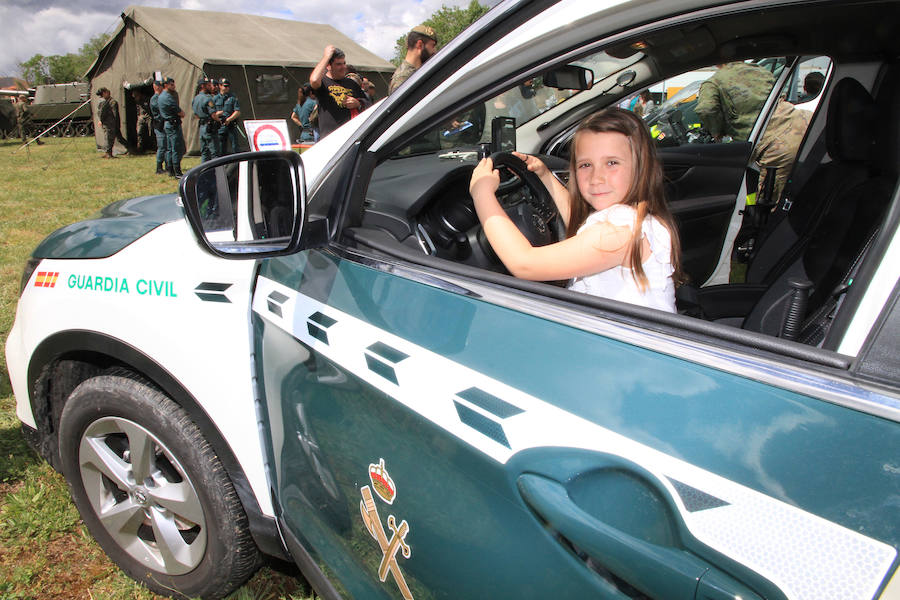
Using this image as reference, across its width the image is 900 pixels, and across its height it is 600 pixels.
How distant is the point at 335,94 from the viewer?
6.47m

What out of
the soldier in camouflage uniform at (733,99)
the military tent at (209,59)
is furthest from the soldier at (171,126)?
the soldier in camouflage uniform at (733,99)

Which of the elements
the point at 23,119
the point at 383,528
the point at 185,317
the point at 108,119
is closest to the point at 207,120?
the point at 108,119

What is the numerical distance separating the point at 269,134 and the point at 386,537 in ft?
7.46

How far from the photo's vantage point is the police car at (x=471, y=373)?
0.71 meters

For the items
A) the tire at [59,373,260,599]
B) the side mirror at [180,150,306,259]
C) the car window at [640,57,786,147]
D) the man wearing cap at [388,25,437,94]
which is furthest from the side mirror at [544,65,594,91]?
the man wearing cap at [388,25,437,94]

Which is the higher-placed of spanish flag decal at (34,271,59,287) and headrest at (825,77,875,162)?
headrest at (825,77,875,162)

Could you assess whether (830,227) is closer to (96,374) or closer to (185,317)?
(185,317)

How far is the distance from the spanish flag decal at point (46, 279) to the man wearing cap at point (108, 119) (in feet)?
51.6

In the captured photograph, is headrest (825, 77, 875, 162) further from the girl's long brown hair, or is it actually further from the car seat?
the girl's long brown hair

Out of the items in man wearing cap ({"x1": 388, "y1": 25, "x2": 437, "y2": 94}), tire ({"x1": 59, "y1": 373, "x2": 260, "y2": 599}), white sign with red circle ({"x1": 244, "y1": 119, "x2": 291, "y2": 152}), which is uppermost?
man wearing cap ({"x1": 388, "y1": 25, "x2": 437, "y2": 94})

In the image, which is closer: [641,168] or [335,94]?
[641,168]

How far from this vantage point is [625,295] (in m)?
1.33

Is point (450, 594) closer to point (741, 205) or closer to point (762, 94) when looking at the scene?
point (741, 205)

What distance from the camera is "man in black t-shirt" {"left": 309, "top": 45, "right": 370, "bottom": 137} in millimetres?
6473
